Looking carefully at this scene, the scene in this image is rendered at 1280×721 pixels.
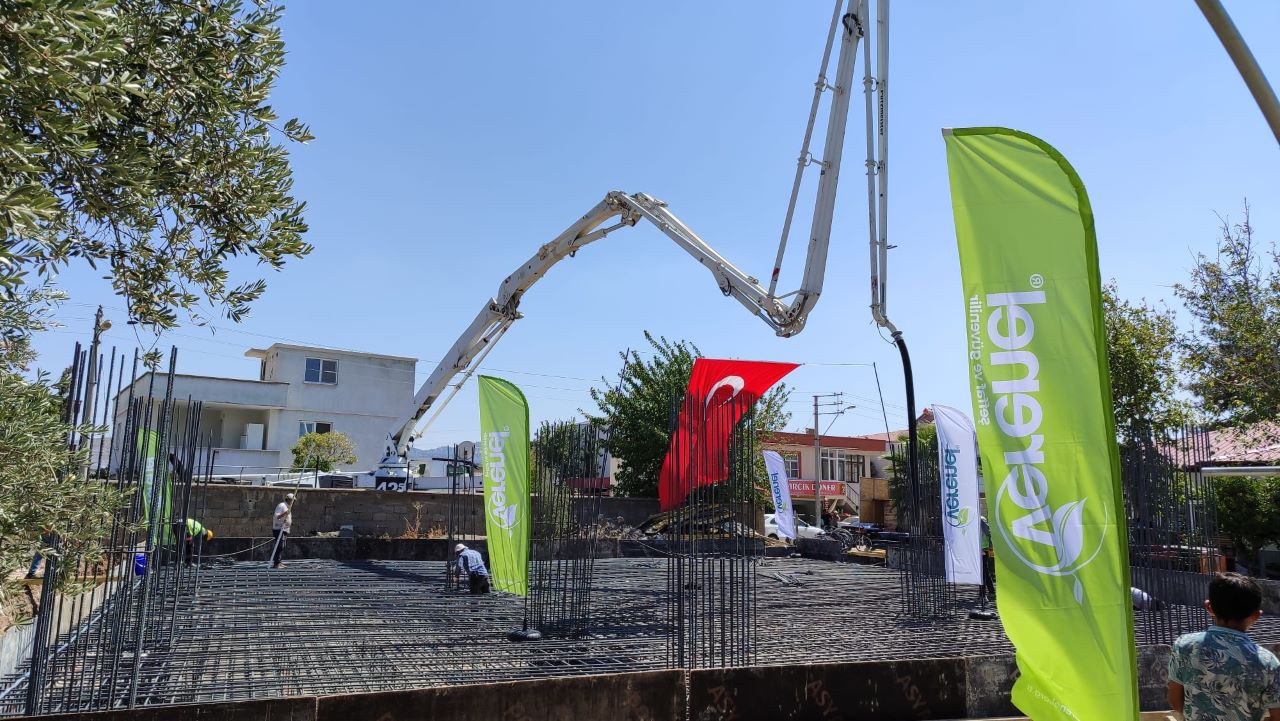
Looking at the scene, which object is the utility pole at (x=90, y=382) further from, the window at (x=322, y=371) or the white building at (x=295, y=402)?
the window at (x=322, y=371)

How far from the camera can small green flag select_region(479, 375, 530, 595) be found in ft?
29.7

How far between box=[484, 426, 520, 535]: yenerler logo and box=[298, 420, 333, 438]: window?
96.2 feet

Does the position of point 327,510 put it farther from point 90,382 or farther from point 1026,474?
point 1026,474

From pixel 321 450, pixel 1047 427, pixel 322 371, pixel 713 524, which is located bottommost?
pixel 713 524

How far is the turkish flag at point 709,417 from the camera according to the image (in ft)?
22.6

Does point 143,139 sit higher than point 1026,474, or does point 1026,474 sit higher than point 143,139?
point 143,139

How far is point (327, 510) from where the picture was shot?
2028 cm

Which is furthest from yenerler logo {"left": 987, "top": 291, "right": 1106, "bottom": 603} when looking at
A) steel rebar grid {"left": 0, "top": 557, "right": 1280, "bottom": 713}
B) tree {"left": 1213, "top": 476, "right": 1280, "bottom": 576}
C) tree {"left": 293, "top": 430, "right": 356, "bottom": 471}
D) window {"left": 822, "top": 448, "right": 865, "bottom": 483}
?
window {"left": 822, "top": 448, "right": 865, "bottom": 483}

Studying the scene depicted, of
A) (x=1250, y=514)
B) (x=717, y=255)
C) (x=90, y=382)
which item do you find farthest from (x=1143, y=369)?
(x=90, y=382)

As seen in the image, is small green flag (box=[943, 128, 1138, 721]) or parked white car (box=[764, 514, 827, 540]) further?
parked white car (box=[764, 514, 827, 540])

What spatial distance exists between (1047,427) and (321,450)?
33.2 m

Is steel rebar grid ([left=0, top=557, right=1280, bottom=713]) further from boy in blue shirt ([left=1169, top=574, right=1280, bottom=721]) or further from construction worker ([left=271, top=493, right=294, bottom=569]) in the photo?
boy in blue shirt ([left=1169, top=574, right=1280, bottom=721])

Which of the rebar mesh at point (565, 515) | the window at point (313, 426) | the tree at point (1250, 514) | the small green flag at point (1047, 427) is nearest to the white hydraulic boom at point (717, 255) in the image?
the rebar mesh at point (565, 515)

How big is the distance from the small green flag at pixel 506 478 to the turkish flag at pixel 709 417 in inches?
63.6
